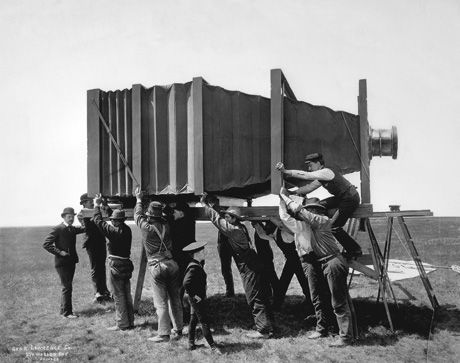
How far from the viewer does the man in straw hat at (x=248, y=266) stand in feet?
24.9

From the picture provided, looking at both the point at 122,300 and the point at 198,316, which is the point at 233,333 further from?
the point at 122,300

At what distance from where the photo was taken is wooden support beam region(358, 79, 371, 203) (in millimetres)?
8242

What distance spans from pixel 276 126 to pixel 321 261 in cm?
256

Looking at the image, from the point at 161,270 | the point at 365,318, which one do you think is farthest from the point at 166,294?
the point at 365,318

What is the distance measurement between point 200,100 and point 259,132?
1292mm

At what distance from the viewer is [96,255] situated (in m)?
11.4

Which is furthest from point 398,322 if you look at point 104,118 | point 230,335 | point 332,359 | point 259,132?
point 104,118

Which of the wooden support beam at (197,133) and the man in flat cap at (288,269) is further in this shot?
the man in flat cap at (288,269)

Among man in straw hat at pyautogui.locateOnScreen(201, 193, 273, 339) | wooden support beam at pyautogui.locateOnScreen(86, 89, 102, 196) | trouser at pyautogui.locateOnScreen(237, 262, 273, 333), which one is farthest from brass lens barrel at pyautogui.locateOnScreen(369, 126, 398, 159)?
wooden support beam at pyautogui.locateOnScreen(86, 89, 102, 196)

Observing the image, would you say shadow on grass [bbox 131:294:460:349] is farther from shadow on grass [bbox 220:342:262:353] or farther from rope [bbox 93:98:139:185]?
rope [bbox 93:98:139:185]

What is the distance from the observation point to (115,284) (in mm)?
8094

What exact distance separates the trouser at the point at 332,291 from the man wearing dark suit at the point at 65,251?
5411 mm

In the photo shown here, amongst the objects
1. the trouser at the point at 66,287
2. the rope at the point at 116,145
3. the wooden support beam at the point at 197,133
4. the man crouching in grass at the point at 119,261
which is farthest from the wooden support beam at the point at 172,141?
the trouser at the point at 66,287

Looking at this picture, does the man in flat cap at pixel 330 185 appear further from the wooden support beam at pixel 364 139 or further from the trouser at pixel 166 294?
the trouser at pixel 166 294
